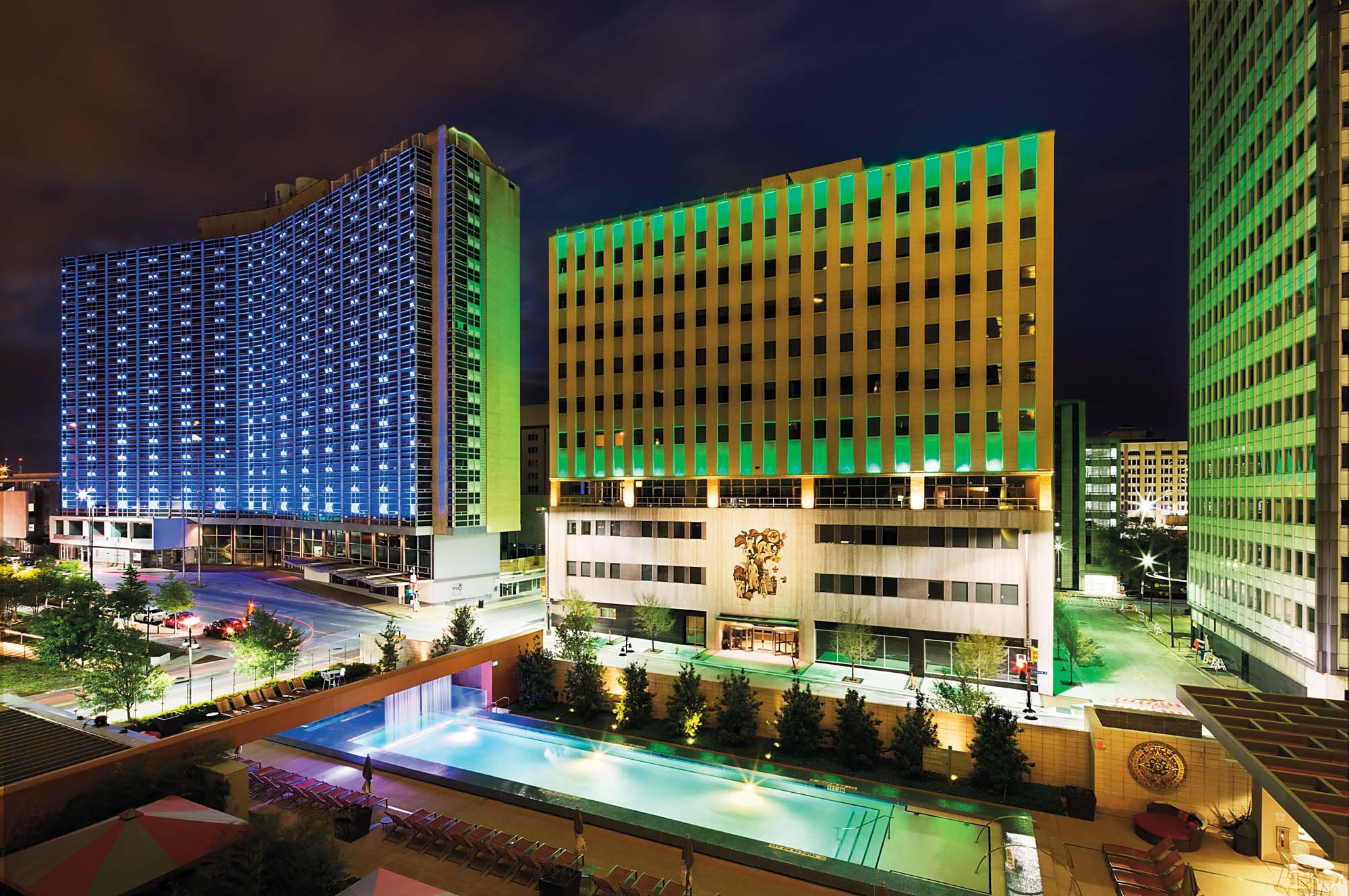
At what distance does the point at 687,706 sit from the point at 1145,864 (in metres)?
Answer: 17.0

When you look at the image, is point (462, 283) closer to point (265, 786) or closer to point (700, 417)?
point (700, 417)

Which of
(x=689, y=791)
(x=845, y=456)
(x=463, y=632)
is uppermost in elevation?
(x=845, y=456)

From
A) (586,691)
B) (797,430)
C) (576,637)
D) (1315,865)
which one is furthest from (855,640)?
(1315,865)

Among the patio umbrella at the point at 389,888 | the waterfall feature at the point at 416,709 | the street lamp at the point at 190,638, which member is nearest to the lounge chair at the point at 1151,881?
the patio umbrella at the point at 389,888

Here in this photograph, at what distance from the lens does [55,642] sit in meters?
34.2

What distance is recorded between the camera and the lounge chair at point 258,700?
30.9 m

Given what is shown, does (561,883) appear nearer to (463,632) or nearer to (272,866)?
(272,866)

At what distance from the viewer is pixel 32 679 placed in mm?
35406

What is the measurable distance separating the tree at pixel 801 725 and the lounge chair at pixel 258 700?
2346 centimetres

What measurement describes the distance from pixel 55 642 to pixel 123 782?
26.1m

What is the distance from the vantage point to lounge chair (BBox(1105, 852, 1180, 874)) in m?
18.0

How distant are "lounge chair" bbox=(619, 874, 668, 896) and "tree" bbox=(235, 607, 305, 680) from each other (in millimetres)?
25111

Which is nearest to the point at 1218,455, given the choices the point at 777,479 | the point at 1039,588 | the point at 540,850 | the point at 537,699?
the point at 1039,588

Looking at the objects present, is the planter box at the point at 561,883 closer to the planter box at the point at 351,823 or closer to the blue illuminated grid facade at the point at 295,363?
the planter box at the point at 351,823
